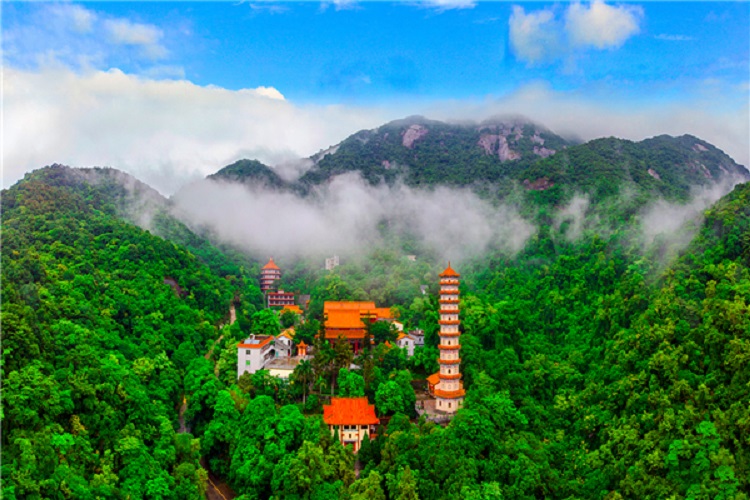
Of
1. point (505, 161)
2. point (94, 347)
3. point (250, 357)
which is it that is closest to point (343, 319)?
point (250, 357)

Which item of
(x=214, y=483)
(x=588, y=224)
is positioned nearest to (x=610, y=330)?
(x=588, y=224)

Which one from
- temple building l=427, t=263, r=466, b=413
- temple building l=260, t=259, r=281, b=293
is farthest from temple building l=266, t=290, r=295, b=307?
temple building l=427, t=263, r=466, b=413

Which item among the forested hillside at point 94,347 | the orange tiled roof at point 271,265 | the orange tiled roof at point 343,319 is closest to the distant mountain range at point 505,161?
the orange tiled roof at point 271,265

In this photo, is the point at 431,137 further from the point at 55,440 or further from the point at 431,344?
the point at 55,440

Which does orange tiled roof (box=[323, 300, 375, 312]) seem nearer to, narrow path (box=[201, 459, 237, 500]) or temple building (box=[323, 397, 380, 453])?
temple building (box=[323, 397, 380, 453])

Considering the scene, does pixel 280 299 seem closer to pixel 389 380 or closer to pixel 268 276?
pixel 268 276
